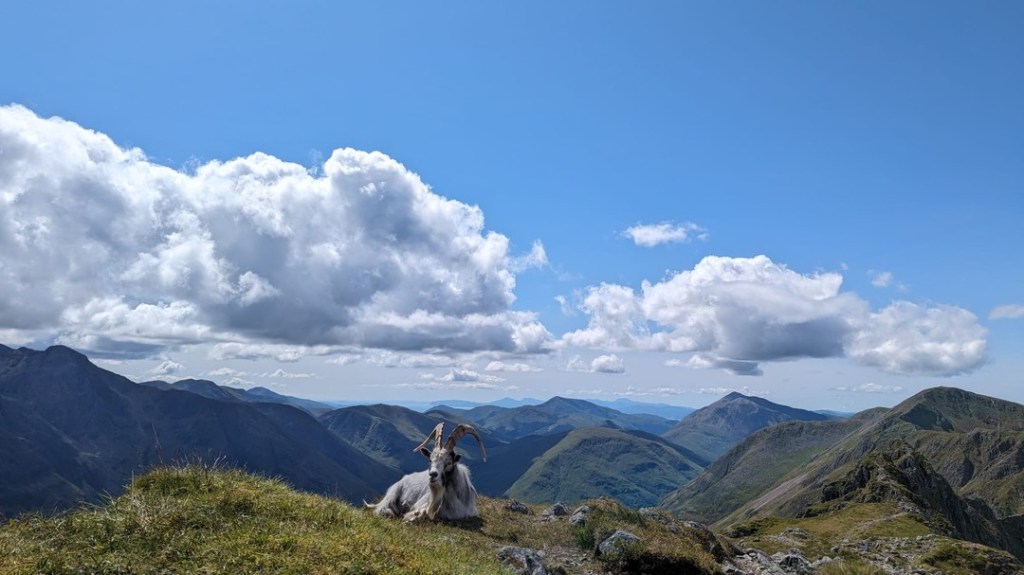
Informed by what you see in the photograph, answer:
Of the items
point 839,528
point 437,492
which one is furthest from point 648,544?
point 839,528

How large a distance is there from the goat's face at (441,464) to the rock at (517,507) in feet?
19.6

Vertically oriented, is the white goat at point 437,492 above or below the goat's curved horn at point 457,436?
below

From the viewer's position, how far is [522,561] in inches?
648

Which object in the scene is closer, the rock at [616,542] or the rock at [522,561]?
the rock at [522,561]

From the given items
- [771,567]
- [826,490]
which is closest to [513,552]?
[771,567]

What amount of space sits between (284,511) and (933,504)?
186902 mm

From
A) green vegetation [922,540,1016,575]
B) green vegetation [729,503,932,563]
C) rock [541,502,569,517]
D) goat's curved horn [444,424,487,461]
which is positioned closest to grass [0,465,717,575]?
goat's curved horn [444,424,487,461]

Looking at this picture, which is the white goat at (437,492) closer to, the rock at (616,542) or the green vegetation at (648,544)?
the green vegetation at (648,544)

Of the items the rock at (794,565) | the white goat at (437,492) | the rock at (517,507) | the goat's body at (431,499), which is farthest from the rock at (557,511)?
the rock at (794,565)

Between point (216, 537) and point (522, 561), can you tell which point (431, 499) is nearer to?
point (522, 561)

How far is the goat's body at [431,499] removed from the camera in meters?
23.1

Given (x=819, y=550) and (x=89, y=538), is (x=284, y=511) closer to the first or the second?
(x=89, y=538)

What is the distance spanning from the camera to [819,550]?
3747cm

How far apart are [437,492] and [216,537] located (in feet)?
41.6
